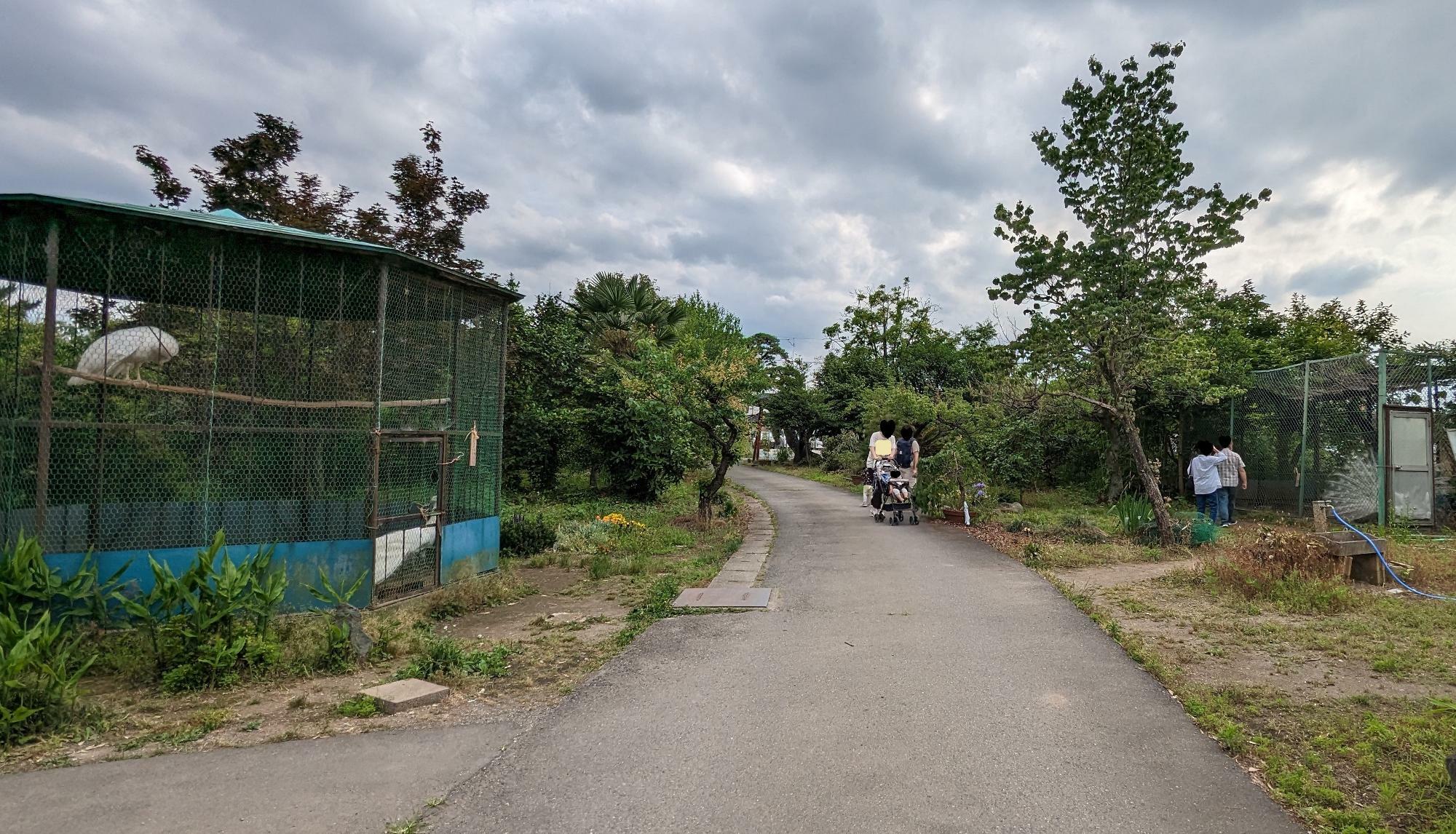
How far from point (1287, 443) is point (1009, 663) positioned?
10.9m

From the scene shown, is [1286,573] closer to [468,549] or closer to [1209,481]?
[1209,481]

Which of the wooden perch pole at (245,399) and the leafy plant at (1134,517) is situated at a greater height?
the wooden perch pole at (245,399)

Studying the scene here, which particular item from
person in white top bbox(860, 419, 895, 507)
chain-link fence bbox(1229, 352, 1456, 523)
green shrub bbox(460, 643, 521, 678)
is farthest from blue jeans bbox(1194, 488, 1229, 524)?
green shrub bbox(460, 643, 521, 678)

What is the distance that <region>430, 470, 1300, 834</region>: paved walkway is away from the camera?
131 inches

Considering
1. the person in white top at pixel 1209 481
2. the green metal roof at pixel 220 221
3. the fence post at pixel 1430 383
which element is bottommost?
the person in white top at pixel 1209 481

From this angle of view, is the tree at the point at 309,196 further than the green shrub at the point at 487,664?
Yes

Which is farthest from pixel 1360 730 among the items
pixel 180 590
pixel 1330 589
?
pixel 180 590

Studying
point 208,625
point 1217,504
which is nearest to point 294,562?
point 208,625

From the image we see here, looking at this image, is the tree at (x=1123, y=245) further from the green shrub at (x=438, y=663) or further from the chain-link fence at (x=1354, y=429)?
the green shrub at (x=438, y=663)

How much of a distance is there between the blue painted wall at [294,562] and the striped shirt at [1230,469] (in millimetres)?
12444

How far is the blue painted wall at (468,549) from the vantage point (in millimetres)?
8344

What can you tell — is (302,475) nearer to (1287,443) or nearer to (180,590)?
(180,590)

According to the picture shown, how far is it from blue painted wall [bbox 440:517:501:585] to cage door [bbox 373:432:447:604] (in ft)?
0.50

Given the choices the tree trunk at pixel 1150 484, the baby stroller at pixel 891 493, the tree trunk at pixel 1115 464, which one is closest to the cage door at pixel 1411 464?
the tree trunk at pixel 1150 484
